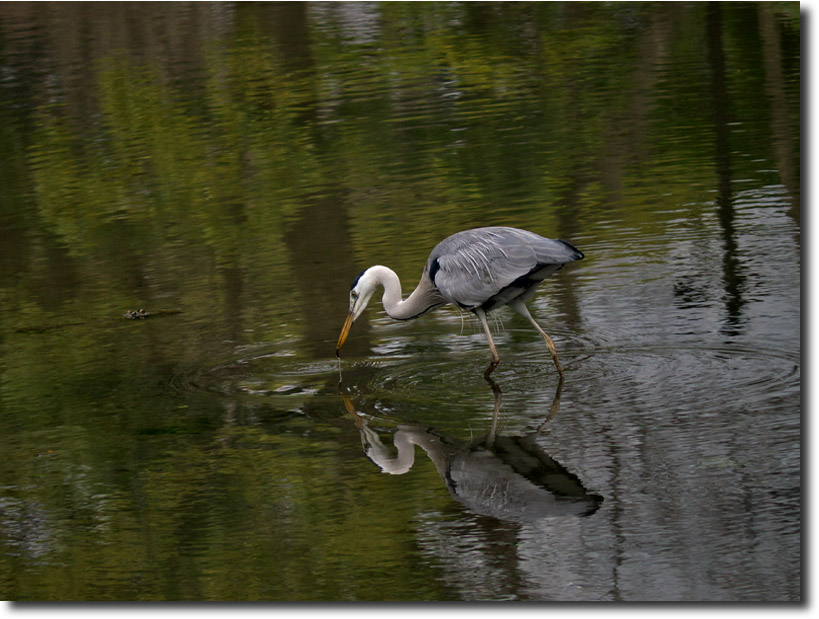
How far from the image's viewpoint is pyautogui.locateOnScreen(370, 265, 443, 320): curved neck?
1066 centimetres

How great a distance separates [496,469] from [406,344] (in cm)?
287

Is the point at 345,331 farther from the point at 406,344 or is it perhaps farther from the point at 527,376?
the point at 527,376

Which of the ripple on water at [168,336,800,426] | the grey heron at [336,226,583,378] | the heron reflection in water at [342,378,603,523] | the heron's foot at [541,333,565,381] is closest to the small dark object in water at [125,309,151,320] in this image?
the ripple on water at [168,336,800,426]

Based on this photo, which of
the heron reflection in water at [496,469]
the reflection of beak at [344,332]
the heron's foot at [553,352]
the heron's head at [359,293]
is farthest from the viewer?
the heron's head at [359,293]

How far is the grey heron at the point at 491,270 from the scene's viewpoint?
9617 mm

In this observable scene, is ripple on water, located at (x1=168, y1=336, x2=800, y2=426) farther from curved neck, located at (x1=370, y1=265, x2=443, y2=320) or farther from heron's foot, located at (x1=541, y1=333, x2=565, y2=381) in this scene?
curved neck, located at (x1=370, y1=265, x2=443, y2=320)

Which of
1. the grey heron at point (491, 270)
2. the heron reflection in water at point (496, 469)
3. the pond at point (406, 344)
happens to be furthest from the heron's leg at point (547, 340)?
the heron reflection in water at point (496, 469)

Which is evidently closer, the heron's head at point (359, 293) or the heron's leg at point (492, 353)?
the heron's leg at point (492, 353)

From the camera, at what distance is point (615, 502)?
24.6 ft

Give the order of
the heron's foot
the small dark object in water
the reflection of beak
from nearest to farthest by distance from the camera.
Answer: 1. the heron's foot
2. the reflection of beak
3. the small dark object in water

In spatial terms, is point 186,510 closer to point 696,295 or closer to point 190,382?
point 190,382

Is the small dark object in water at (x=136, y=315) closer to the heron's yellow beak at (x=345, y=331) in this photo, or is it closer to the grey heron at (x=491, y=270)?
the heron's yellow beak at (x=345, y=331)

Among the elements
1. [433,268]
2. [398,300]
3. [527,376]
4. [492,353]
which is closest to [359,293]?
[398,300]

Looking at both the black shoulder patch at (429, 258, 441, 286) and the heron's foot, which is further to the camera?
the black shoulder patch at (429, 258, 441, 286)
